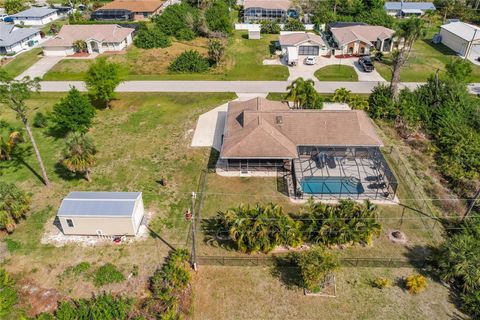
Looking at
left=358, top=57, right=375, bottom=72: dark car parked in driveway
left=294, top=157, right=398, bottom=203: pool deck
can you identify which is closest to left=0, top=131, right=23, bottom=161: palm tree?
left=294, top=157, right=398, bottom=203: pool deck

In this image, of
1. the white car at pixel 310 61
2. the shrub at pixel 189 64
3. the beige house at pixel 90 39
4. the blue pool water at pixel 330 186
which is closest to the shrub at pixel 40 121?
the shrub at pixel 189 64

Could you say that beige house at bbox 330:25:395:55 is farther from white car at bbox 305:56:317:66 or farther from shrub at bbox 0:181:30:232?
shrub at bbox 0:181:30:232

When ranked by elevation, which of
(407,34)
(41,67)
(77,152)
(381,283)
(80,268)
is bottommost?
(381,283)

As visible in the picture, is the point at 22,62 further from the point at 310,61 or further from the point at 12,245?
the point at 310,61

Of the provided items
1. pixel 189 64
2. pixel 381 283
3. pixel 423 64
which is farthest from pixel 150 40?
pixel 381 283

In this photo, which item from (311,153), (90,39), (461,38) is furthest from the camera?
(461,38)

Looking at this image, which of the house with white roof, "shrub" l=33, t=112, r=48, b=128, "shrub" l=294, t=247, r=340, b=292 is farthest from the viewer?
the house with white roof
